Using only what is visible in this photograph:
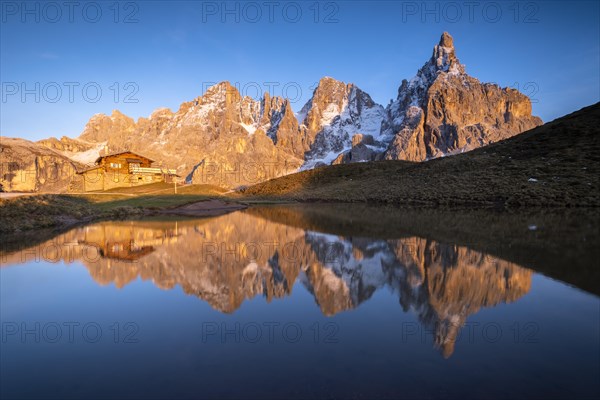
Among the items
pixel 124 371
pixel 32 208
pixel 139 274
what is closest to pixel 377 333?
pixel 124 371

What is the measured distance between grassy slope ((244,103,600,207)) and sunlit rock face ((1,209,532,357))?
26.2 meters

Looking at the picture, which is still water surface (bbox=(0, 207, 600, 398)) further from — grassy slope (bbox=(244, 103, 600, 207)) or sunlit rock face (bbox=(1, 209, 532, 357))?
grassy slope (bbox=(244, 103, 600, 207))

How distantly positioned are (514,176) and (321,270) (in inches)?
1582

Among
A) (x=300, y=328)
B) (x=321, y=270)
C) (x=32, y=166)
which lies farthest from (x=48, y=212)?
(x=32, y=166)

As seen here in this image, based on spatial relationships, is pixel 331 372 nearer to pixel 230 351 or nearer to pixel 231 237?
pixel 230 351

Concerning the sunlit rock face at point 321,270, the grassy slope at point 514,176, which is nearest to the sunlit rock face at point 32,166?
the grassy slope at point 514,176

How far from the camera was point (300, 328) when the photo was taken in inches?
229

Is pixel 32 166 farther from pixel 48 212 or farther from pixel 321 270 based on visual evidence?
pixel 321 270

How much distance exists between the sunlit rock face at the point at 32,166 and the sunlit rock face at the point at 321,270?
143862 millimetres

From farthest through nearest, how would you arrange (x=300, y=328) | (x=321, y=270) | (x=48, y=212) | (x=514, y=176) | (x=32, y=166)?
1. (x=32, y=166)
2. (x=514, y=176)
3. (x=48, y=212)
4. (x=321, y=270)
5. (x=300, y=328)

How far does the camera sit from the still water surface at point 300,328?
4.10 m

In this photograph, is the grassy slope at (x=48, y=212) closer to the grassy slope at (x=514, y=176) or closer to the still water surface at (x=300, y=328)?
the still water surface at (x=300, y=328)

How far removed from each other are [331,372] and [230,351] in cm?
164

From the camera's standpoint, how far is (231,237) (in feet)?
55.4
